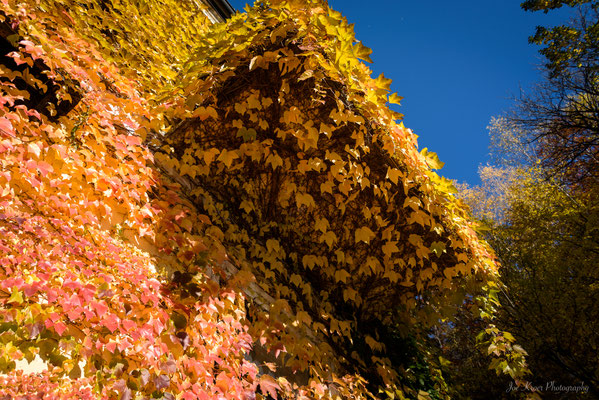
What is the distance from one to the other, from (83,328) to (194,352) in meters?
0.69

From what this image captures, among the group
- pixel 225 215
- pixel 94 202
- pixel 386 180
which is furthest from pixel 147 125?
pixel 386 180

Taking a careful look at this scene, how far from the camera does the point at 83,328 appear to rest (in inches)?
59.4

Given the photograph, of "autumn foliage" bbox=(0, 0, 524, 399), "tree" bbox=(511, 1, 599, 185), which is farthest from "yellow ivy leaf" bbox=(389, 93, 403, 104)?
"tree" bbox=(511, 1, 599, 185)

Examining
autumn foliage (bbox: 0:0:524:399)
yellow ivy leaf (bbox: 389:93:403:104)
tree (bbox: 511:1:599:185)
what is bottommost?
autumn foliage (bbox: 0:0:524:399)

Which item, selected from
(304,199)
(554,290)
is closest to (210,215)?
(304,199)

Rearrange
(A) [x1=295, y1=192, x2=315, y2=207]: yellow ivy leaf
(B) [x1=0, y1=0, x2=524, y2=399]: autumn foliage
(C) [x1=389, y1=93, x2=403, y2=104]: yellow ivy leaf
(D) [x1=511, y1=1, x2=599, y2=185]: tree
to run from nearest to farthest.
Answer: (B) [x1=0, y1=0, x2=524, y2=399]: autumn foliage → (C) [x1=389, y1=93, x2=403, y2=104]: yellow ivy leaf → (A) [x1=295, y1=192, x2=315, y2=207]: yellow ivy leaf → (D) [x1=511, y1=1, x2=599, y2=185]: tree

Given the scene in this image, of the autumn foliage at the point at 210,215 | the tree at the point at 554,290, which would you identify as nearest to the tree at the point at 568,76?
the tree at the point at 554,290

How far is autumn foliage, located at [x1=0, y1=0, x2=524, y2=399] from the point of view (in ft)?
5.20

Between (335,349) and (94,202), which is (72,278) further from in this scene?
(335,349)

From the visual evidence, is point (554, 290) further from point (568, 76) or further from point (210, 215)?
point (210, 215)

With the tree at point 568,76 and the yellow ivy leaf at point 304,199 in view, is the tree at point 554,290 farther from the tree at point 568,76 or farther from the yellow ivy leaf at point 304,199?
the yellow ivy leaf at point 304,199

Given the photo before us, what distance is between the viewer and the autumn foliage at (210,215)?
1584 millimetres

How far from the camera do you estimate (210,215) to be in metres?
3.60

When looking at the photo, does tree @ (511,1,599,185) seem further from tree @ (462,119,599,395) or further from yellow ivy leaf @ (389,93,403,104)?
yellow ivy leaf @ (389,93,403,104)
